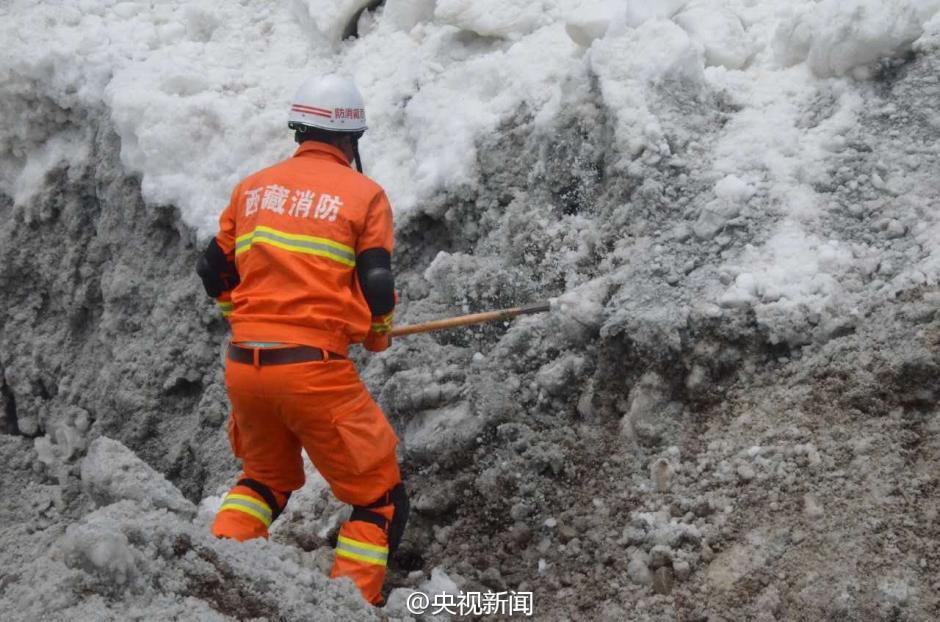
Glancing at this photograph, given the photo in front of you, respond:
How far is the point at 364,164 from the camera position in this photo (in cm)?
474

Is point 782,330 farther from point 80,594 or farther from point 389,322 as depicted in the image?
point 80,594

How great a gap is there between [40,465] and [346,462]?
2538mm

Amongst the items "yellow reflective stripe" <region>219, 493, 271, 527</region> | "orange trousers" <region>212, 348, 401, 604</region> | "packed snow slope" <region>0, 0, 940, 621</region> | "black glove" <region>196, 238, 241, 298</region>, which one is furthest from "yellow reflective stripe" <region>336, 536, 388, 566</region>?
"black glove" <region>196, 238, 241, 298</region>

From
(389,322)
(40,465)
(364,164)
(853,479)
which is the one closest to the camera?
(853,479)

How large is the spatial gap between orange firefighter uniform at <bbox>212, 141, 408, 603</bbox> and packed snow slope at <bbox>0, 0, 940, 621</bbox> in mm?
206

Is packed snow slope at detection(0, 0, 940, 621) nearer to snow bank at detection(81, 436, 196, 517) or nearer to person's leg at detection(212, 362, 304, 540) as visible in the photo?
snow bank at detection(81, 436, 196, 517)

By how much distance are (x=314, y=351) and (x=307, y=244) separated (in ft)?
1.19

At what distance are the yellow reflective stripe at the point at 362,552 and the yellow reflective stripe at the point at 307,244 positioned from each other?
0.93 metres

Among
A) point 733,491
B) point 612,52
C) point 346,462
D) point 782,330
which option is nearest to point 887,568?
point 733,491

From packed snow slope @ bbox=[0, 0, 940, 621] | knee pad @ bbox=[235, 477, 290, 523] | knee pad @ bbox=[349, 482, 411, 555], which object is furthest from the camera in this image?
knee pad @ bbox=[235, 477, 290, 523]

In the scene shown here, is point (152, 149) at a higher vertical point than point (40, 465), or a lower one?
higher

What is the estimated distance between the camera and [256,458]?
3.56m

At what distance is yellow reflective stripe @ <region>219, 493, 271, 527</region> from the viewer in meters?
3.45

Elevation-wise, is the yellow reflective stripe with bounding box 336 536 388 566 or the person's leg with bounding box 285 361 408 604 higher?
the person's leg with bounding box 285 361 408 604
